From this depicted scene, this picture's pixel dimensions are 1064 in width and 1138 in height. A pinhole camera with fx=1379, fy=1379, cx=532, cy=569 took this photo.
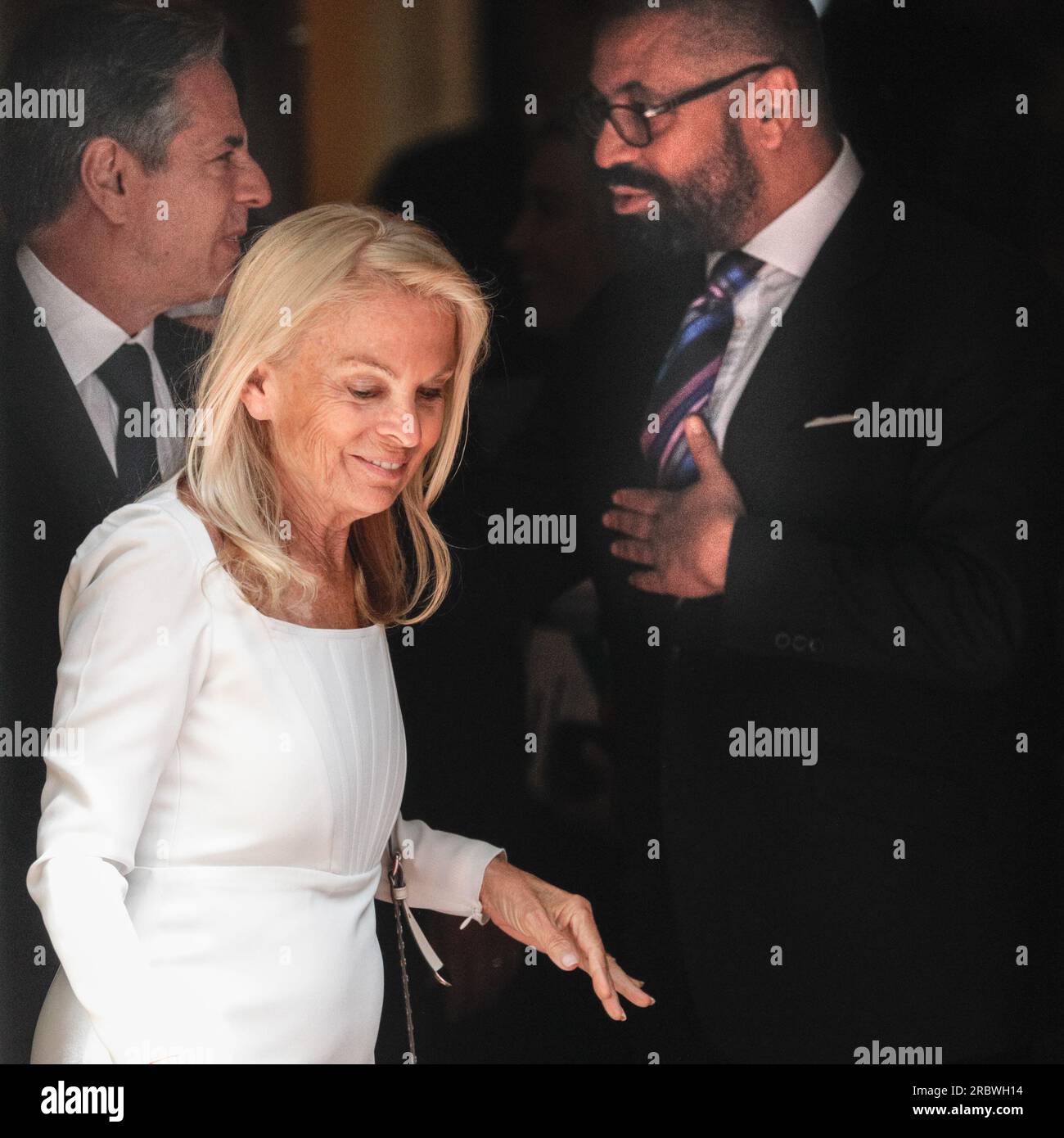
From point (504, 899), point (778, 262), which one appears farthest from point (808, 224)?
point (504, 899)

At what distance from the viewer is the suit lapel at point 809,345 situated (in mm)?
3375

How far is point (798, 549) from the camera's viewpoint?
337cm

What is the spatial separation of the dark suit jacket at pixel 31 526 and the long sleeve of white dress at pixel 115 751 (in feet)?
1.87

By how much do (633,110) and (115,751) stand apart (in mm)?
1936

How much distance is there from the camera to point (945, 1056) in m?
3.50

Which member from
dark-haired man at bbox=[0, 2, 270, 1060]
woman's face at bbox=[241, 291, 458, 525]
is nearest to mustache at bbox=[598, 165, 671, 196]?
woman's face at bbox=[241, 291, 458, 525]

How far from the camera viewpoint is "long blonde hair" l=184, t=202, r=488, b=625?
292 centimetres

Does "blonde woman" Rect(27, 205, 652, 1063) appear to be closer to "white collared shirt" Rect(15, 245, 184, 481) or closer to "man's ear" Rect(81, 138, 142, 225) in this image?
"white collared shirt" Rect(15, 245, 184, 481)

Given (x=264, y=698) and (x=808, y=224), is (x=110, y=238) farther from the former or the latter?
(x=808, y=224)

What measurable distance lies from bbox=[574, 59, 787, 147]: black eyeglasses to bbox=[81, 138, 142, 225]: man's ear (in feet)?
3.58

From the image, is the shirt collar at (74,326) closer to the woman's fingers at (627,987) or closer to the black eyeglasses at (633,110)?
the black eyeglasses at (633,110)

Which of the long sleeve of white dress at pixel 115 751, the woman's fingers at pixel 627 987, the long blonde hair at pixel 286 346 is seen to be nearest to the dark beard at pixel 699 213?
the long blonde hair at pixel 286 346

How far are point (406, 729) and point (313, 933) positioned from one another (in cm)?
61

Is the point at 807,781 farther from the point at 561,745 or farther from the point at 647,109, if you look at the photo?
the point at 647,109
